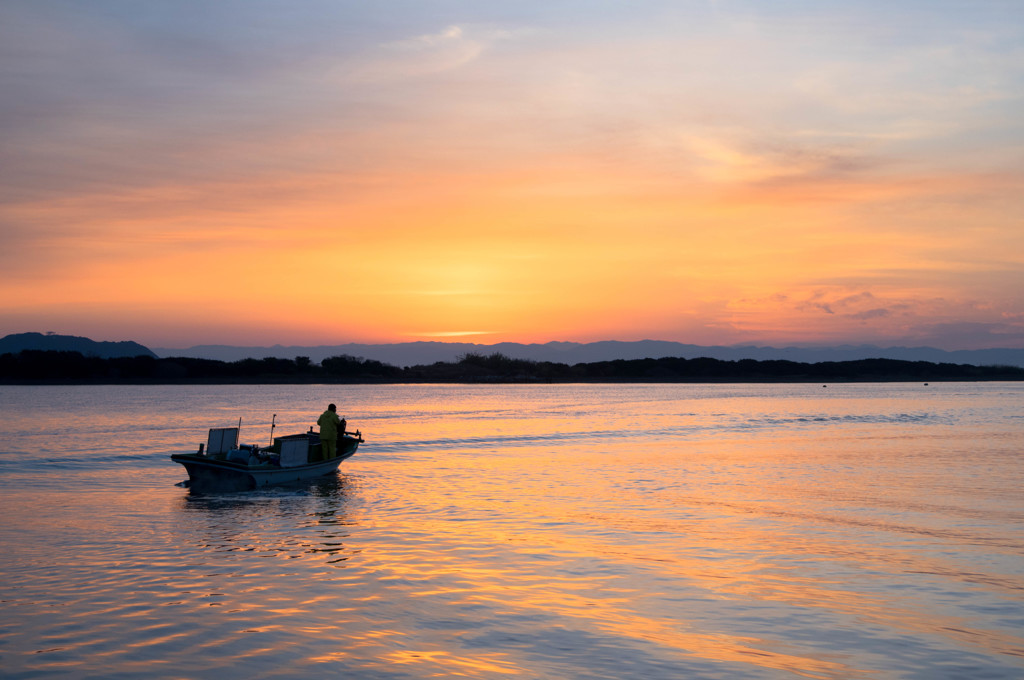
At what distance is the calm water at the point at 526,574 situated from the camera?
9.67 meters

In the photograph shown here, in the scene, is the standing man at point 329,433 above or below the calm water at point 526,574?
above

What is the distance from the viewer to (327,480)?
29.8m

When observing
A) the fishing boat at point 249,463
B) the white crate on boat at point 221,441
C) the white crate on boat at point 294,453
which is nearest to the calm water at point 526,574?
the fishing boat at point 249,463

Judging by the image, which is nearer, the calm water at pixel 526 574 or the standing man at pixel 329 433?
the calm water at pixel 526 574

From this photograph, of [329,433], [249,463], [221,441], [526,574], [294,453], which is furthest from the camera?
[329,433]

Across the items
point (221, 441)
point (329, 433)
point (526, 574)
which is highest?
point (329, 433)

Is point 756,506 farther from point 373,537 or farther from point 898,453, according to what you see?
point 898,453

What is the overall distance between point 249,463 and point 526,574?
1626 centimetres

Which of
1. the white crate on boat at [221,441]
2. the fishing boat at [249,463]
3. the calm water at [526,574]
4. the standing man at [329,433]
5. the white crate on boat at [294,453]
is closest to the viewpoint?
the calm water at [526,574]

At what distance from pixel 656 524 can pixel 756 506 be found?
437 centimetres

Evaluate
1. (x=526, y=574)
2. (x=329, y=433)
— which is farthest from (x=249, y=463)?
(x=526, y=574)

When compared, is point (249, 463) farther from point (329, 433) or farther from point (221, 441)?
point (329, 433)

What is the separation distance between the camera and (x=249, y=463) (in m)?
27.1

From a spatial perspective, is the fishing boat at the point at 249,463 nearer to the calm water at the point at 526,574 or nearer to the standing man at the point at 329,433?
the standing man at the point at 329,433
